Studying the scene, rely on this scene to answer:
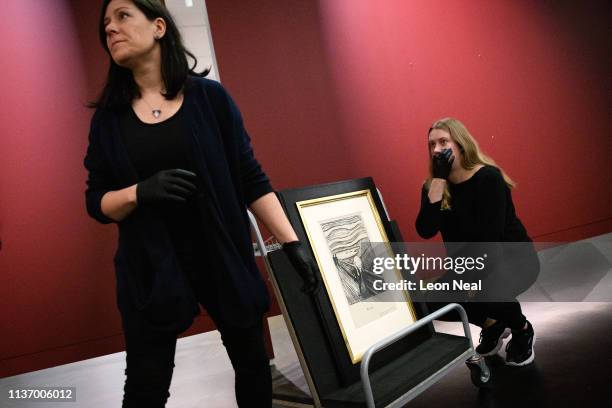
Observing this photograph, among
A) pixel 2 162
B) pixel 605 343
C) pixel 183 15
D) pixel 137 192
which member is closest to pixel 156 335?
pixel 137 192

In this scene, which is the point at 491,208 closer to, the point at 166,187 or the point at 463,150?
the point at 463,150

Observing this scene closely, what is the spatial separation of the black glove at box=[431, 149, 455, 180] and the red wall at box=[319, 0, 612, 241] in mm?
1064

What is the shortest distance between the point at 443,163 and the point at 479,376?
0.84 m

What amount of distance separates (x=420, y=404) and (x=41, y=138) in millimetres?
2251

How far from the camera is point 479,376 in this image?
1780 millimetres

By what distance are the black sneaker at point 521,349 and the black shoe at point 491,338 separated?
6 cm

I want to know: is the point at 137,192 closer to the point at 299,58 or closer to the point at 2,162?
the point at 2,162

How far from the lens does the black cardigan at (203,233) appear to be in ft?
3.02

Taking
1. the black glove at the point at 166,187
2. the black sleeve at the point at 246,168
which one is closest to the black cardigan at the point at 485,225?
the black sleeve at the point at 246,168

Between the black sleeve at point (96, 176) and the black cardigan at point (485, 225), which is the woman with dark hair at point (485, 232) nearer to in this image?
the black cardigan at point (485, 225)

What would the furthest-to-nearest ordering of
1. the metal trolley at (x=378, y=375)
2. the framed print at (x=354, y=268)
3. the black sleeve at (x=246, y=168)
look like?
the framed print at (x=354, y=268)
the metal trolley at (x=378, y=375)
the black sleeve at (x=246, y=168)

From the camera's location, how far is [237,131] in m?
1.07

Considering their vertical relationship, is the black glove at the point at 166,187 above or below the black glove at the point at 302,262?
above

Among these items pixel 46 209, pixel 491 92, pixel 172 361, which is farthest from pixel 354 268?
pixel 491 92
